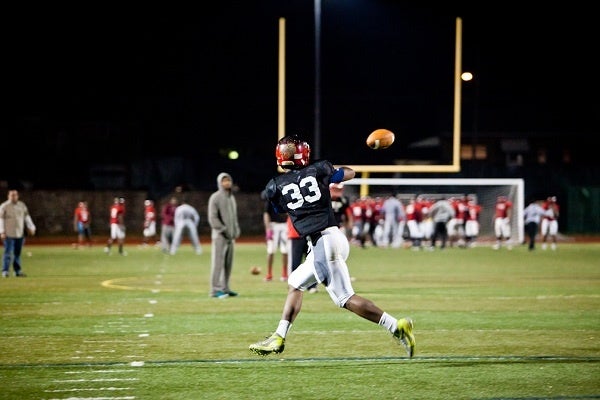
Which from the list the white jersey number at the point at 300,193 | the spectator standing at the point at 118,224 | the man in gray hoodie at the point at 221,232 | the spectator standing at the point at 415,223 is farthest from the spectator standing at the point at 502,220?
the white jersey number at the point at 300,193

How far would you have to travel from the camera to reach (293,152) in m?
9.05

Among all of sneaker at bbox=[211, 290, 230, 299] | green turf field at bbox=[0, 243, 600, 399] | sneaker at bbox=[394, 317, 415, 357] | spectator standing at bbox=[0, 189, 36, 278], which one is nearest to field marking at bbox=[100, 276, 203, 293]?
green turf field at bbox=[0, 243, 600, 399]

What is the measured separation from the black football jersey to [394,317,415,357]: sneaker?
1.11 m

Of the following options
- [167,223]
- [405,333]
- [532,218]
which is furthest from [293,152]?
[532,218]

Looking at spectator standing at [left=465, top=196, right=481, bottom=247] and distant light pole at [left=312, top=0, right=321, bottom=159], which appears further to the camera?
spectator standing at [left=465, top=196, right=481, bottom=247]

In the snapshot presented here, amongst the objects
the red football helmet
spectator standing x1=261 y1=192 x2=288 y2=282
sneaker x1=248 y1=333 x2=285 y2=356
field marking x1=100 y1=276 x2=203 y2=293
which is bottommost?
field marking x1=100 y1=276 x2=203 y2=293

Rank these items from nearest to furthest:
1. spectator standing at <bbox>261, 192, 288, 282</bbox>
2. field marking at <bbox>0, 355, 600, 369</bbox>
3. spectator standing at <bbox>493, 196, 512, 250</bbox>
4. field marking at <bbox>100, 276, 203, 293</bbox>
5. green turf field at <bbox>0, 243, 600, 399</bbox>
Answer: green turf field at <bbox>0, 243, 600, 399</bbox>
field marking at <bbox>0, 355, 600, 369</bbox>
field marking at <bbox>100, 276, 203, 293</bbox>
spectator standing at <bbox>261, 192, 288, 282</bbox>
spectator standing at <bbox>493, 196, 512, 250</bbox>

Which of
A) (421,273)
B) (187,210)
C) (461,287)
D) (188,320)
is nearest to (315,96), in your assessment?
(187,210)

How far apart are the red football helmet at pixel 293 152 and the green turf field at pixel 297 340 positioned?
5.91 feet

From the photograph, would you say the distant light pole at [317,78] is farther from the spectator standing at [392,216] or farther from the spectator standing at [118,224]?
the spectator standing at [118,224]

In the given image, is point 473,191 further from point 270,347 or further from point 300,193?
point 270,347

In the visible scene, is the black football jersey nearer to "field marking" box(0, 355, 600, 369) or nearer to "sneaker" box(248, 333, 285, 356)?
"sneaker" box(248, 333, 285, 356)

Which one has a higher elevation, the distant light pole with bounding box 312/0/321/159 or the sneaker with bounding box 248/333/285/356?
the distant light pole with bounding box 312/0/321/159

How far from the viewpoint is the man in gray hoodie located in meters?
15.4
